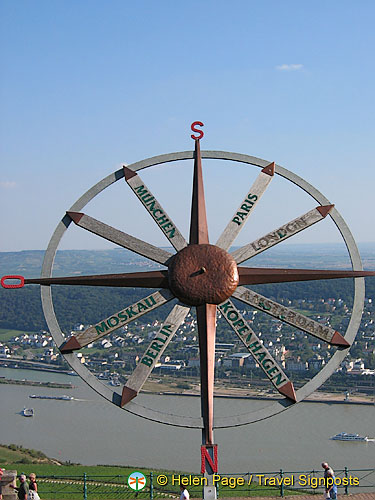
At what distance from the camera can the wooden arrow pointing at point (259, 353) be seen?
46.0 feet

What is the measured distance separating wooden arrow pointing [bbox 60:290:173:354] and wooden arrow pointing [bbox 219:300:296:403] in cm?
A: 117

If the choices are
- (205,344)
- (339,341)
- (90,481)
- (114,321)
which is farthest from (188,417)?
(90,481)

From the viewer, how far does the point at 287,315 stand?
47.1 ft

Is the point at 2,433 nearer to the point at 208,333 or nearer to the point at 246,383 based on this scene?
the point at 246,383

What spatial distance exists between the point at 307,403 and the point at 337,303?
26.9 metres

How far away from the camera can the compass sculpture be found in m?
13.8

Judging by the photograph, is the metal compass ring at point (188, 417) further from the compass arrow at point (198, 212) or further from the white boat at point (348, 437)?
the white boat at point (348, 437)

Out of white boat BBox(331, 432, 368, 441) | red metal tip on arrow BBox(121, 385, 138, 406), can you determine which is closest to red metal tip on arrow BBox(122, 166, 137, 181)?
red metal tip on arrow BBox(121, 385, 138, 406)

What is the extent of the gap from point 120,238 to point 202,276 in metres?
1.97

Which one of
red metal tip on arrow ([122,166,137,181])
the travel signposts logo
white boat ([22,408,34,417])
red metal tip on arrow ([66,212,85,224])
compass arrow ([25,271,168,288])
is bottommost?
white boat ([22,408,34,417])

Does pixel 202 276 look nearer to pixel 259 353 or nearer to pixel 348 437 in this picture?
pixel 259 353

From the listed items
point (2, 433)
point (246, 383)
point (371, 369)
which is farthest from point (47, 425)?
point (371, 369)

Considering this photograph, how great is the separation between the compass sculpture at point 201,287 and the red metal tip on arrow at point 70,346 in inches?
0.8

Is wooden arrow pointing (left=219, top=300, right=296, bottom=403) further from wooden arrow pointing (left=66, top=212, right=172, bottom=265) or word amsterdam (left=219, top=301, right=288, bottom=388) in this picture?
wooden arrow pointing (left=66, top=212, right=172, bottom=265)
